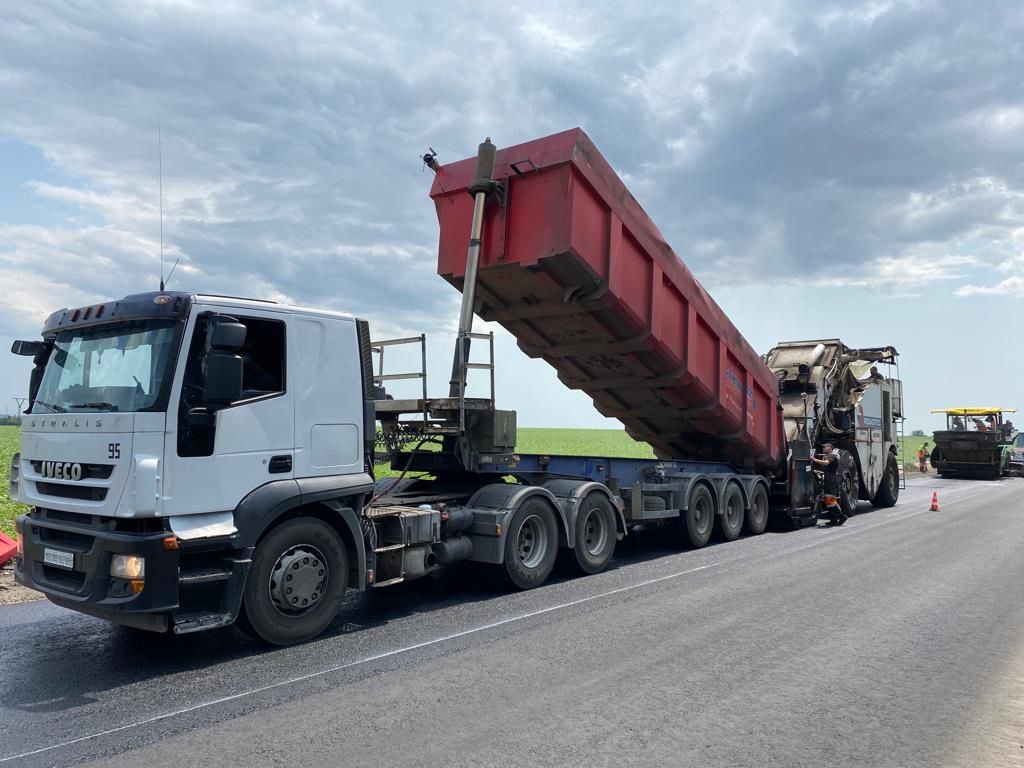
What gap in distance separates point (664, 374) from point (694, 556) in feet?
8.14

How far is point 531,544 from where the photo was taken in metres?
8.37

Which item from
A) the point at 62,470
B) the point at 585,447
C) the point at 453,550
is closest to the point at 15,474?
the point at 62,470

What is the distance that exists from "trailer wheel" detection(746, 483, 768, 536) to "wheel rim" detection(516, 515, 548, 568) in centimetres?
529

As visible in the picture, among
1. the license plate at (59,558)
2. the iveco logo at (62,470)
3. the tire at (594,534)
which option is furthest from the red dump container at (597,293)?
the license plate at (59,558)

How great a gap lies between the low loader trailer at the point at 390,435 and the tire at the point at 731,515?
0.08m

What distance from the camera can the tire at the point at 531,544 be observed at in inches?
312

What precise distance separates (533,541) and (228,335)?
4.31m

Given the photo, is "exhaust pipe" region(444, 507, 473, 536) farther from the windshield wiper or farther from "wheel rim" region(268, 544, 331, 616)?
the windshield wiper

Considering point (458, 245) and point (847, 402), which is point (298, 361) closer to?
point (458, 245)

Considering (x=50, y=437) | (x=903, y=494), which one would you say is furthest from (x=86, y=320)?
(x=903, y=494)

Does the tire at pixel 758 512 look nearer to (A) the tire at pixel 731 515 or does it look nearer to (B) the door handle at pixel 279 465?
(A) the tire at pixel 731 515

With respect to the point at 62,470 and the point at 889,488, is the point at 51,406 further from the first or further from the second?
the point at 889,488

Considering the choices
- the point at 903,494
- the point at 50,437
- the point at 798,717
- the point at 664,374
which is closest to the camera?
the point at 798,717

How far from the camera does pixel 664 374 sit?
33.7ft
